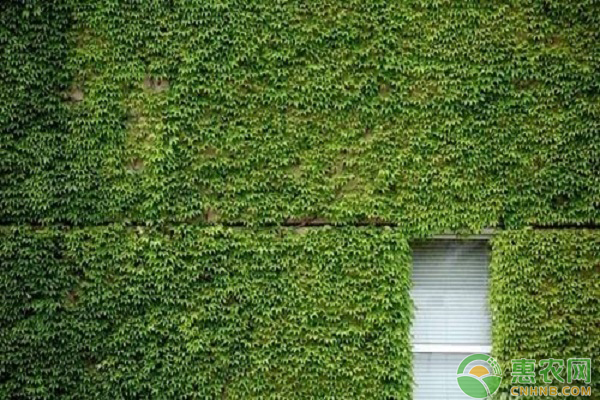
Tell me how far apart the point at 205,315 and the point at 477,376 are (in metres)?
2.29

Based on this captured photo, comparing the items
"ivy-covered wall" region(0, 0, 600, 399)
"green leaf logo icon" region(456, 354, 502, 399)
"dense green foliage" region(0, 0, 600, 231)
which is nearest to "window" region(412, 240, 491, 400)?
"green leaf logo icon" region(456, 354, 502, 399)

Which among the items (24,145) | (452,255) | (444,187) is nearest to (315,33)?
(444,187)

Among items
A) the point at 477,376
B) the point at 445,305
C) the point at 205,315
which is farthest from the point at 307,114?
the point at 477,376

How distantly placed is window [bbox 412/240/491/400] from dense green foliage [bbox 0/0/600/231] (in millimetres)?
313

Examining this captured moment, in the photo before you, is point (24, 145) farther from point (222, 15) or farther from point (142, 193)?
point (222, 15)

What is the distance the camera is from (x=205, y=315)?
557cm

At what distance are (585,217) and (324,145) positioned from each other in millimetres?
2184

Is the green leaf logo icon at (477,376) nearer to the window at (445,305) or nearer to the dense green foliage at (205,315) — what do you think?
the window at (445,305)

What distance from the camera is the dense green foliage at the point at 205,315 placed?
5.55 m

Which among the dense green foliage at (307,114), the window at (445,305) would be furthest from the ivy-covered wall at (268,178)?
the window at (445,305)

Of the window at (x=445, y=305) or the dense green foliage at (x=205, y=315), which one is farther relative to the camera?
the window at (x=445, y=305)

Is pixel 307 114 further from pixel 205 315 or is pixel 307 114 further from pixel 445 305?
pixel 445 305

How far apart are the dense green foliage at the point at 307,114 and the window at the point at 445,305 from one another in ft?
1.03

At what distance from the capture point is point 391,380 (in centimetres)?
556
